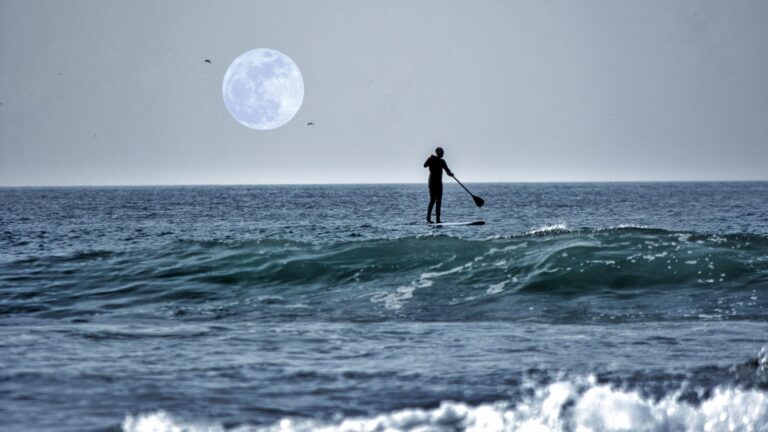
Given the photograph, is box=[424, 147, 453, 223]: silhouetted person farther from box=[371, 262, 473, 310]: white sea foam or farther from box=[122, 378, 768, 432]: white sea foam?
box=[122, 378, 768, 432]: white sea foam

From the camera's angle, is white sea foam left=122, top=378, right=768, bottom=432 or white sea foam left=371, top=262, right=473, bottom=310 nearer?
white sea foam left=122, top=378, right=768, bottom=432

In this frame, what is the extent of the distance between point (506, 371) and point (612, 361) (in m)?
1.35

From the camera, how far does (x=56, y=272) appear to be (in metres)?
18.8

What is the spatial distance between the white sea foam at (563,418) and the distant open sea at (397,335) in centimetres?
2

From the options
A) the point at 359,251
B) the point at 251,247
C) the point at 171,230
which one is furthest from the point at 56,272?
the point at 171,230

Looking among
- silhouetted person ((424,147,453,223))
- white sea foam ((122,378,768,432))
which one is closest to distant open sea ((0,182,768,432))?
white sea foam ((122,378,768,432))

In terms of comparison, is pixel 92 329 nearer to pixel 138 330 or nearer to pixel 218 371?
pixel 138 330

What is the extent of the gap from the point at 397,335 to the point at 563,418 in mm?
4242

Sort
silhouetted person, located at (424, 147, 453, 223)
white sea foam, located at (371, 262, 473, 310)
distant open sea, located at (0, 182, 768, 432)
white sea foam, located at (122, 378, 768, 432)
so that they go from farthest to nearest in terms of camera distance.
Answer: silhouetted person, located at (424, 147, 453, 223)
white sea foam, located at (371, 262, 473, 310)
distant open sea, located at (0, 182, 768, 432)
white sea foam, located at (122, 378, 768, 432)

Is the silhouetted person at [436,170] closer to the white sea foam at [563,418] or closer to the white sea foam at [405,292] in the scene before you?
the white sea foam at [405,292]

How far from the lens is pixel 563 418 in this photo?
7215mm

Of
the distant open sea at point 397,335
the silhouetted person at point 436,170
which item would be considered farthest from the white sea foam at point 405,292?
the silhouetted person at point 436,170

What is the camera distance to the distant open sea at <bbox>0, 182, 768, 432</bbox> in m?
7.27

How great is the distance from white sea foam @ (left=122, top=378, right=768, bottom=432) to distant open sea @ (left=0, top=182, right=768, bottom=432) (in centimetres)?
2
